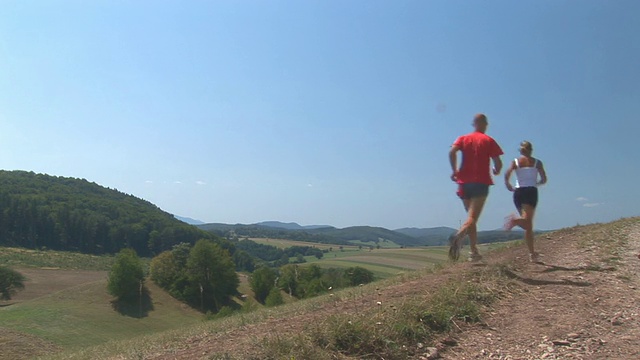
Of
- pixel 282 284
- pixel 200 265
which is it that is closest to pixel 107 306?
pixel 200 265

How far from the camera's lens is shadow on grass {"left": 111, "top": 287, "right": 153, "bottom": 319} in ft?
177

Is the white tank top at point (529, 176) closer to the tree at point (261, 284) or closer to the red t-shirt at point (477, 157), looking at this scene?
the red t-shirt at point (477, 157)

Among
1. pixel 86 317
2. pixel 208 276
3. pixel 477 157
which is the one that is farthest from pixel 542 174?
pixel 208 276

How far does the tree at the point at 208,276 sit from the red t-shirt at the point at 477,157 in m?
57.5

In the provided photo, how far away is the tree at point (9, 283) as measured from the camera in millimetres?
59281

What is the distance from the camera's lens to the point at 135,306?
56.8 metres

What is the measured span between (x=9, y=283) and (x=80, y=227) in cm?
6037

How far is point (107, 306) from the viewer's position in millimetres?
53969

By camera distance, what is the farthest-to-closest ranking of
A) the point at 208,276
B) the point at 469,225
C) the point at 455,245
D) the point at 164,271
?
1. the point at 164,271
2. the point at 208,276
3. the point at 455,245
4. the point at 469,225

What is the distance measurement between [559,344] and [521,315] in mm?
756

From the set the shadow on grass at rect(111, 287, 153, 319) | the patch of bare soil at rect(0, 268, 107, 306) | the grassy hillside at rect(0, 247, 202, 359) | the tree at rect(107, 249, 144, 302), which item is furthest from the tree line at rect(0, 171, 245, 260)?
the shadow on grass at rect(111, 287, 153, 319)

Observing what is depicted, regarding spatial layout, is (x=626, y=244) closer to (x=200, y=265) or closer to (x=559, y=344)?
(x=559, y=344)

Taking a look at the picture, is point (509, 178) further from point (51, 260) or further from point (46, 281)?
point (51, 260)

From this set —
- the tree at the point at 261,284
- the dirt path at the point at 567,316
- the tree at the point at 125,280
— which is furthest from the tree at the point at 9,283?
the dirt path at the point at 567,316
